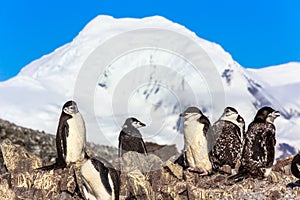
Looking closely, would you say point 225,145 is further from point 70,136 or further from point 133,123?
point 70,136

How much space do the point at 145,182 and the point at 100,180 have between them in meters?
0.75

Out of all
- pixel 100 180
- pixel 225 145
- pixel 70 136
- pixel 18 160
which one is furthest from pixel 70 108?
pixel 225 145

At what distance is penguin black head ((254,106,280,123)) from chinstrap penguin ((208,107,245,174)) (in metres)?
0.87

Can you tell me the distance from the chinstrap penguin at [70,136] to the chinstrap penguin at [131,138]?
93 cm

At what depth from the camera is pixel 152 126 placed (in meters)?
14.5

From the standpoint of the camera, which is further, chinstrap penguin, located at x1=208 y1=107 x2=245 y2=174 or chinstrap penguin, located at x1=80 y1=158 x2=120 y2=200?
chinstrap penguin, located at x1=208 y1=107 x2=245 y2=174

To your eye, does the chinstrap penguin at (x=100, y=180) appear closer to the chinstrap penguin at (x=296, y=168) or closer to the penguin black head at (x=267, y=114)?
the penguin black head at (x=267, y=114)

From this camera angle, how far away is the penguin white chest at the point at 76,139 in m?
11.3

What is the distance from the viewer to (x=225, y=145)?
35.8 feet

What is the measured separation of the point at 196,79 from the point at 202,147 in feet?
10.3

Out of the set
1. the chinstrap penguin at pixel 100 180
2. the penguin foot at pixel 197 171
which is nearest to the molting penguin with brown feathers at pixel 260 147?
the penguin foot at pixel 197 171

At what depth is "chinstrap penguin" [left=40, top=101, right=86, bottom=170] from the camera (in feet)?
37.0

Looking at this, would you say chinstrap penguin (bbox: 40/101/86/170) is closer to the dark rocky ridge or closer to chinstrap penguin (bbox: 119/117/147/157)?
the dark rocky ridge

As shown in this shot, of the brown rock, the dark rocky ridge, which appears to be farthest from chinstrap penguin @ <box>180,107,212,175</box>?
the brown rock
